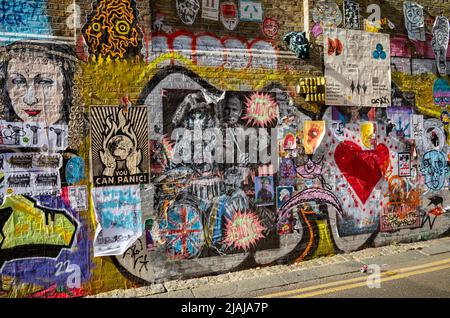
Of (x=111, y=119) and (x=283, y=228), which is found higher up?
(x=111, y=119)

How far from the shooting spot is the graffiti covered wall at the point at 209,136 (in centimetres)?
546

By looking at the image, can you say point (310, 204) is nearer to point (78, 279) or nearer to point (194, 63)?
point (194, 63)

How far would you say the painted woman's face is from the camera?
536 cm

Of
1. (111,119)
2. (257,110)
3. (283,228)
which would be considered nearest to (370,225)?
(283,228)

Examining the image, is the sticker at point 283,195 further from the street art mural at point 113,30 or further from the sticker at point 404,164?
the street art mural at point 113,30

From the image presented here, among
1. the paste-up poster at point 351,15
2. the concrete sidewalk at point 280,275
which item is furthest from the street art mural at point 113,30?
the paste-up poster at point 351,15

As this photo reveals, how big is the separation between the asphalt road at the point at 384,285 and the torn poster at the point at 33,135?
11.0 feet

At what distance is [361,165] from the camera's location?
24.3 ft

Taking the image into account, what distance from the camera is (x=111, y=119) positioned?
5.82 meters

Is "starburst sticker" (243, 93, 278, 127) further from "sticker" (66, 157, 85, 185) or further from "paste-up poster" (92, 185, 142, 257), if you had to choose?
"sticker" (66, 157, 85, 185)

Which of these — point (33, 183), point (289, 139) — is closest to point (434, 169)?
point (289, 139)

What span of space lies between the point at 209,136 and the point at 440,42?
210 inches

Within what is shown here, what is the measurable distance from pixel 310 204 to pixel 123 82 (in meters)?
3.71

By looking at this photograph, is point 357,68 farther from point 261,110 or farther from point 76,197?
point 76,197
